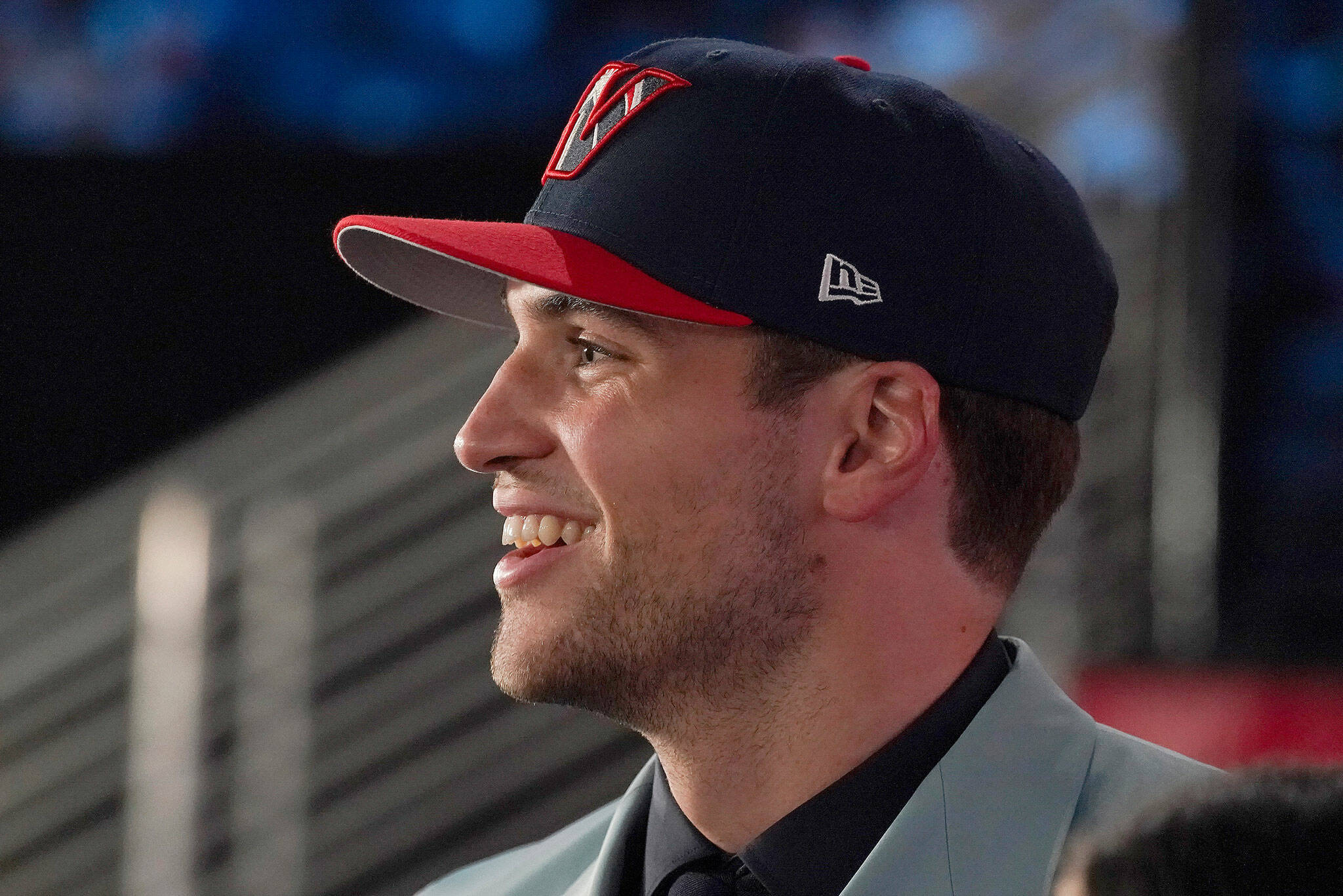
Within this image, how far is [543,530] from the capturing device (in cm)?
150

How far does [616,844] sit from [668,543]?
358 mm

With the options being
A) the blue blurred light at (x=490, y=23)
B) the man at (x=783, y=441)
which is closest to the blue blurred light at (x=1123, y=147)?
the blue blurred light at (x=490, y=23)

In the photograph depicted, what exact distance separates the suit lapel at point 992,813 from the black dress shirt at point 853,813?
0.05m

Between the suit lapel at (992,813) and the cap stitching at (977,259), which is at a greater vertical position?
the cap stitching at (977,259)

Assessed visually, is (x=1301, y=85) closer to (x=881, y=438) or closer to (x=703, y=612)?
(x=881, y=438)

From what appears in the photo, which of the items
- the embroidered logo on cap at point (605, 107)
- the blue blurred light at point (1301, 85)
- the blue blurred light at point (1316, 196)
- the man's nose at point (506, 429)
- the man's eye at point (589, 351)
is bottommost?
the blue blurred light at point (1316, 196)

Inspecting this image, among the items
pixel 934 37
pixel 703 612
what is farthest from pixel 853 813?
pixel 934 37

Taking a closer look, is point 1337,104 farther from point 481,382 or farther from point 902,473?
point 902,473

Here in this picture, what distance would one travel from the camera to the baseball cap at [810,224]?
140cm

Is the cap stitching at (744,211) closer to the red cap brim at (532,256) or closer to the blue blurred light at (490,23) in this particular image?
the red cap brim at (532,256)

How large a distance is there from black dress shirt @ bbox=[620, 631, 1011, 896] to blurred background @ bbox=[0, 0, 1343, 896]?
1190mm

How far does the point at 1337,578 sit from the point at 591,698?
2795 mm

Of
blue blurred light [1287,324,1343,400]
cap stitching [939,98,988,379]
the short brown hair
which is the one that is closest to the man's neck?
the short brown hair

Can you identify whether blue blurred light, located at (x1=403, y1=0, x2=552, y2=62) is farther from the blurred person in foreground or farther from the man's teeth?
the blurred person in foreground
